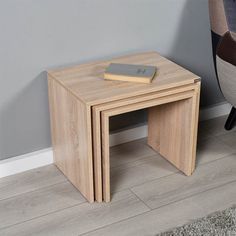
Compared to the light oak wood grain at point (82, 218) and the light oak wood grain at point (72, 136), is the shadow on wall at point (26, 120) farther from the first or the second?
the light oak wood grain at point (82, 218)

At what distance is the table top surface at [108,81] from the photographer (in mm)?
1794

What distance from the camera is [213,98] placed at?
8.28 ft

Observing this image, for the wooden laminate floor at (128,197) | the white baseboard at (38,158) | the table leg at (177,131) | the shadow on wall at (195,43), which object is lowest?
the wooden laminate floor at (128,197)

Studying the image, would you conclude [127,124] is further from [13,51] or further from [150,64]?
[13,51]

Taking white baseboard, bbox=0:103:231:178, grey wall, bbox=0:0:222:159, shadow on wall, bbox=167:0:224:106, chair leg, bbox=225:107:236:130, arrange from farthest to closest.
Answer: chair leg, bbox=225:107:236:130
shadow on wall, bbox=167:0:224:106
white baseboard, bbox=0:103:231:178
grey wall, bbox=0:0:222:159

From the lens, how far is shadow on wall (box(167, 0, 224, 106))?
2.26 m

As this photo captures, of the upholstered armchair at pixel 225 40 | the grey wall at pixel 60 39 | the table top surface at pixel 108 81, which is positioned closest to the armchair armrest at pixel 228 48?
the upholstered armchair at pixel 225 40

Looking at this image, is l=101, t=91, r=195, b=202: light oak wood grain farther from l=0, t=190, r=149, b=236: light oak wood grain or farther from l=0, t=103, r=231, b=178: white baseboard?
l=0, t=103, r=231, b=178: white baseboard

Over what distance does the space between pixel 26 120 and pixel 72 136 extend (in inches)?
10.0

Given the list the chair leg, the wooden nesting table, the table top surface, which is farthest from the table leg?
the chair leg

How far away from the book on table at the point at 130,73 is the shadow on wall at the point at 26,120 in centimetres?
28

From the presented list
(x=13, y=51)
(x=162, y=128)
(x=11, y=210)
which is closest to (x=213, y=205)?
(x=162, y=128)

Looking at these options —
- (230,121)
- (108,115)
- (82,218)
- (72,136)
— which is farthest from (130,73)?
(230,121)

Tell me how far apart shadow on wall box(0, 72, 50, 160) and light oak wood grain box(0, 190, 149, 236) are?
1.18 feet
